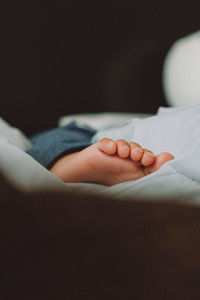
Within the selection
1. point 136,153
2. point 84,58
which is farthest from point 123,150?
point 84,58

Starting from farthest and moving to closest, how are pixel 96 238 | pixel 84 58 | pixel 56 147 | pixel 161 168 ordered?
1. pixel 84 58
2. pixel 56 147
3. pixel 161 168
4. pixel 96 238

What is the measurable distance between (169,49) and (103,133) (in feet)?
1.82

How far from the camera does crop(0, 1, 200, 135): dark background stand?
833mm

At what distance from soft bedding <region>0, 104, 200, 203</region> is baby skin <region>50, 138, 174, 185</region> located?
25 millimetres

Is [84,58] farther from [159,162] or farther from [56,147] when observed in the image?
[159,162]

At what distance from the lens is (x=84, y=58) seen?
933 mm

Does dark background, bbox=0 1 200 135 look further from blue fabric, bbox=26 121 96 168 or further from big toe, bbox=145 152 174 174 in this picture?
big toe, bbox=145 152 174 174

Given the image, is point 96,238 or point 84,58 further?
point 84,58

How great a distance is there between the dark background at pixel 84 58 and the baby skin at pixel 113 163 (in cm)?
50

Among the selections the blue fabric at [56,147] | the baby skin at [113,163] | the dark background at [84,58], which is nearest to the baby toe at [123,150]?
the baby skin at [113,163]

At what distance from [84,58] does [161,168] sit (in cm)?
66

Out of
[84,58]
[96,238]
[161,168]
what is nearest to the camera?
[96,238]


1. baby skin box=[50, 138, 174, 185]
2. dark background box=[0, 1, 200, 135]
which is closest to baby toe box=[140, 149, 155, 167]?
baby skin box=[50, 138, 174, 185]

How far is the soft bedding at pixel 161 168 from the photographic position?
1.03ft
